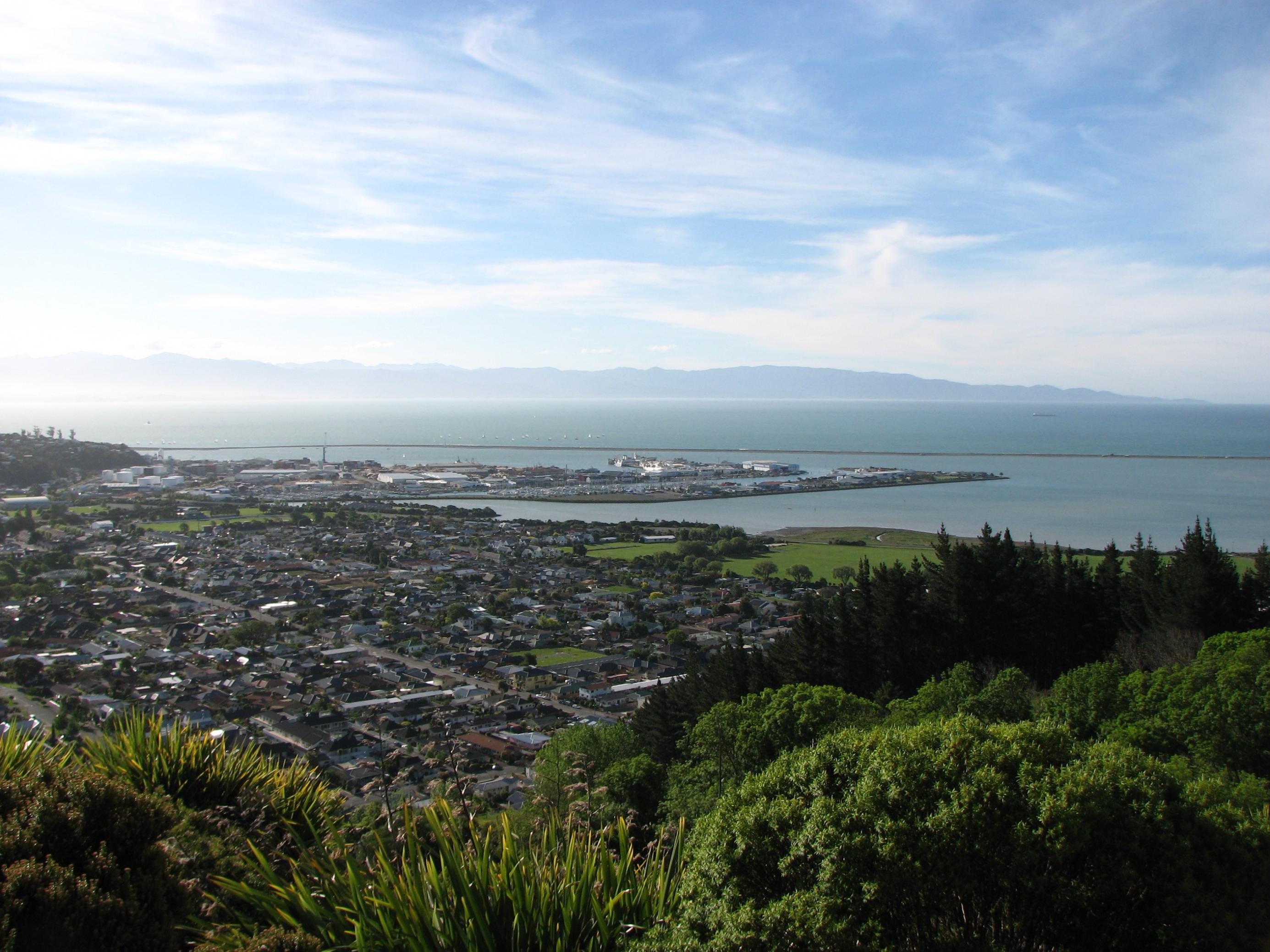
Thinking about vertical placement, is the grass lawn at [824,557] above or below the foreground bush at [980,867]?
below

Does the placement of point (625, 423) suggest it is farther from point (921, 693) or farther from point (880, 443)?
point (921, 693)

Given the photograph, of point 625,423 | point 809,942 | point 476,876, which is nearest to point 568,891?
point 476,876

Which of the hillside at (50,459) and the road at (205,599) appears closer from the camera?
the road at (205,599)

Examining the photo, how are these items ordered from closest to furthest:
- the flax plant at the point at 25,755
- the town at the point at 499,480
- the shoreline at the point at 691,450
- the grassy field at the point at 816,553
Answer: the flax plant at the point at 25,755
the grassy field at the point at 816,553
the town at the point at 499,480
the shoreline at the point at 691,450

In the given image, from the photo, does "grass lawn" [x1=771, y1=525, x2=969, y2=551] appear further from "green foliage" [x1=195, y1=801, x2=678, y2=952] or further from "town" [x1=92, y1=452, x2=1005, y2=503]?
"green foliage" [x1=195, y1=801, x2=678, y2=952]

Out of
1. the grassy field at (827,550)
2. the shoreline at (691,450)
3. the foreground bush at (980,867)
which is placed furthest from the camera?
the shoreline at (691,450)

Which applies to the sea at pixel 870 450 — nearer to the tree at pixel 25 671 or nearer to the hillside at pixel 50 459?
the hillside at pixel 50 459

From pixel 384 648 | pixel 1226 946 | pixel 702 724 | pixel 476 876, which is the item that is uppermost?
pixel 476 876

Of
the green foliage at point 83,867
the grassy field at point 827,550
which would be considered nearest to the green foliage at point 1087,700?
the green foliage at point 83,867
